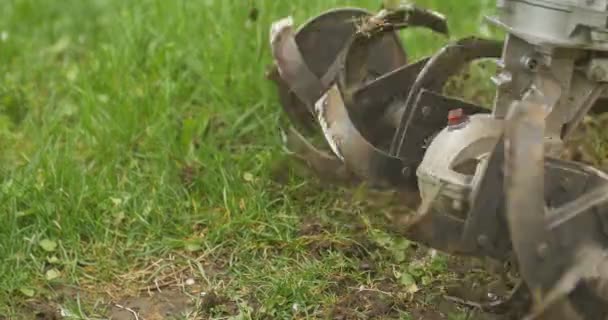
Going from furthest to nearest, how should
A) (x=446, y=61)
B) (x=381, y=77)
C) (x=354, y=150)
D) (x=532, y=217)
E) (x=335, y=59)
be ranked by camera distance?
(x=335, y=59)
(x=381, y=77)
(x=446, y=61)
(x=354, y=150)
(x=532, y=217)

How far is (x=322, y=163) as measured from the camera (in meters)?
3.14

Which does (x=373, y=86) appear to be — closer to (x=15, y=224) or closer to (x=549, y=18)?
(x=549, y=18)

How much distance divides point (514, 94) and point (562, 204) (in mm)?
414

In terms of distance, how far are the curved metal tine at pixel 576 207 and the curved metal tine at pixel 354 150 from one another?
2.11 ft

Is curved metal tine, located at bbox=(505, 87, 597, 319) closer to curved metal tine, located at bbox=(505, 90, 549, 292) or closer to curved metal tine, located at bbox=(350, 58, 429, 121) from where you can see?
curved metal tine, located at bbox=(505, 90, 549, 292)

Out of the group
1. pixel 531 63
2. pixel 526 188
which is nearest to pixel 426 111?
pixel 531 63

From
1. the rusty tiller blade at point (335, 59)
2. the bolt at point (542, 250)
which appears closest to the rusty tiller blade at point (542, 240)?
the bolt at point (542, 250)

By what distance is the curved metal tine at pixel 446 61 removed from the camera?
129 inches

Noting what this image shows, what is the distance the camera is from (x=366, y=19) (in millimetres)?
3518

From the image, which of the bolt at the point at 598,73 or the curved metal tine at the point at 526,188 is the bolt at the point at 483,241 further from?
the bolt at the point at 598,73

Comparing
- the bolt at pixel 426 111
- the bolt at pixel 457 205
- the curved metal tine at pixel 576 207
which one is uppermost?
the curved metal tine at pixel 576 207

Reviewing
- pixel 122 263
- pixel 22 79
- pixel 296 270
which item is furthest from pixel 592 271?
pixel 22 79

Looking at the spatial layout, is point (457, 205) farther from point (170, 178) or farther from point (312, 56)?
point (170, 178)

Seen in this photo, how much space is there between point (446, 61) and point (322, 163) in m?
0.52
